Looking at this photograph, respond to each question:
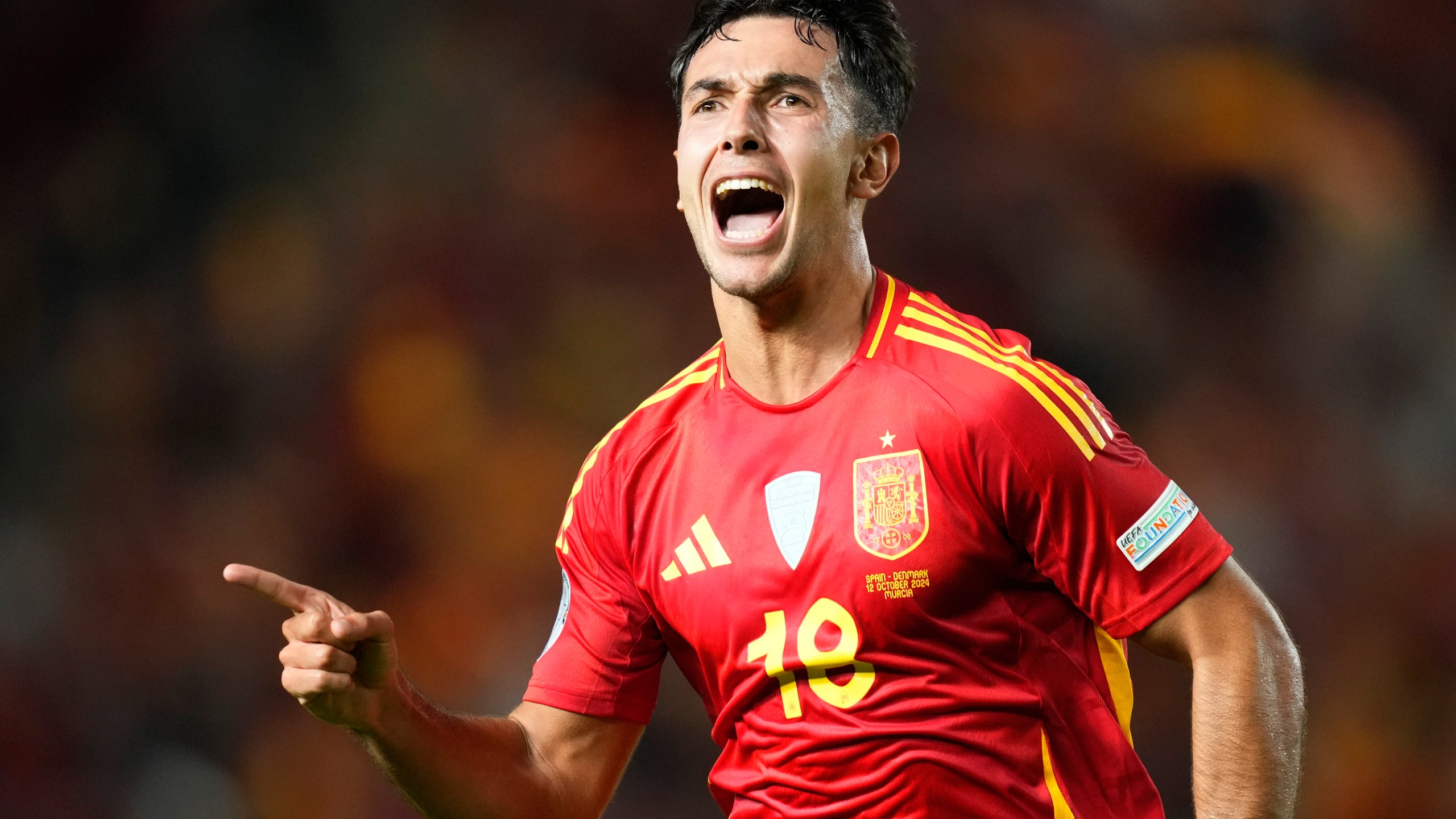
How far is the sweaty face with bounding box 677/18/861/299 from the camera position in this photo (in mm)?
2184

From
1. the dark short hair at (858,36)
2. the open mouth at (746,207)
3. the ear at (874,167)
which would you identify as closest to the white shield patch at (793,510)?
the open mouth at (746,207)

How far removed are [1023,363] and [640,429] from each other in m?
0.65

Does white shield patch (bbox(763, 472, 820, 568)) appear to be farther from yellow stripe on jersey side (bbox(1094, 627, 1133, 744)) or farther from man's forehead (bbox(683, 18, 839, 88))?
man's forehead (bbox(683, 18, 839, 88))

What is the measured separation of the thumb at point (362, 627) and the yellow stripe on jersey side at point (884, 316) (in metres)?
0.80

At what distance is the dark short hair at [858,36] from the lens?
2.31 metres

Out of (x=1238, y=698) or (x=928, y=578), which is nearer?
(x=1238, y=698)

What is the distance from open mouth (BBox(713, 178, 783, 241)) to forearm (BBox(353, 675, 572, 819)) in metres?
0.85

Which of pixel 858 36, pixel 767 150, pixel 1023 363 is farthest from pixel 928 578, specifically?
pixel 858 36

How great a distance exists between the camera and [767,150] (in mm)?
2209

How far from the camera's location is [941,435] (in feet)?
6.66

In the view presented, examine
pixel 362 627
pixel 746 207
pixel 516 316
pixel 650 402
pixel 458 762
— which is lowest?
pixel 458 762

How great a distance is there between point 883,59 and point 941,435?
0.70m

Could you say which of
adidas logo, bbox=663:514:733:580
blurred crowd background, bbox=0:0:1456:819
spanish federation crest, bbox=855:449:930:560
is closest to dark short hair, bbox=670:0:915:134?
spanish federation crest, bbox=855:449:930:560

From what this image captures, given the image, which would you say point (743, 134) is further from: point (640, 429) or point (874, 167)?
point (640, 429)
